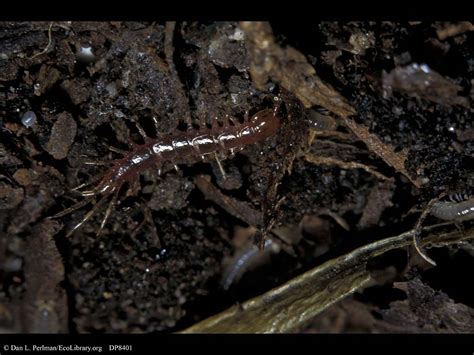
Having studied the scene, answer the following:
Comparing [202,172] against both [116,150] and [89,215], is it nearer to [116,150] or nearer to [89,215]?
[116,150]

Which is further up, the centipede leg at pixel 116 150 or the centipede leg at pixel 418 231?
the centipede leg at pixel 116 150

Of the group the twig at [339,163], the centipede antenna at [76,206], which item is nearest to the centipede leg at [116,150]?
the centipede antenna at [76,206]

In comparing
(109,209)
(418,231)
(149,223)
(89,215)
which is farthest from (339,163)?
(89,215)

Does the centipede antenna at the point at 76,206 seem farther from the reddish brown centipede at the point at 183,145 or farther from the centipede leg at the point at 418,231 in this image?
the centipede leg at the point at 418,231

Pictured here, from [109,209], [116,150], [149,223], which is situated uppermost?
[116,150]

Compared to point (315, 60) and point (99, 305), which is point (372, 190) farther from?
point (99, 305)
